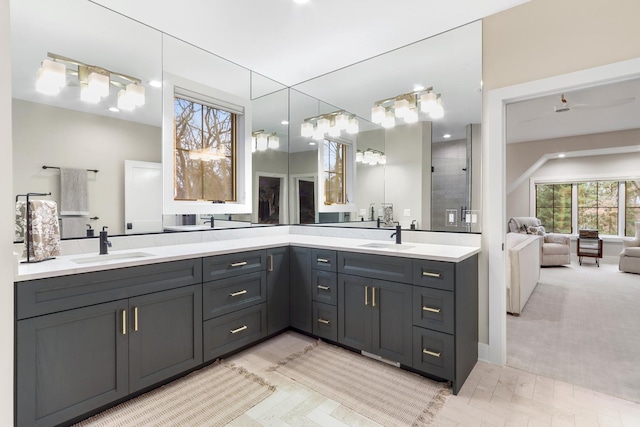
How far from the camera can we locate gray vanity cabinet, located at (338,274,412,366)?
7.44 ft

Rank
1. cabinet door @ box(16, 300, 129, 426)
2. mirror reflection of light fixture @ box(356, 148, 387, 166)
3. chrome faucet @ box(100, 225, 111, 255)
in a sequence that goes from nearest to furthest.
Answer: cabinet door @ box(16, 300, 129, 426)
chrome faucet @ box(100, 225, 111, 255)
mirror reflection of light fixture @ box(356, 148, 387, 166)

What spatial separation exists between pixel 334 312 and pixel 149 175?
6.20 ft

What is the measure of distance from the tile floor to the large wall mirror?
45.3 inches

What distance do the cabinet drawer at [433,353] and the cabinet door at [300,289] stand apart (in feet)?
3.25

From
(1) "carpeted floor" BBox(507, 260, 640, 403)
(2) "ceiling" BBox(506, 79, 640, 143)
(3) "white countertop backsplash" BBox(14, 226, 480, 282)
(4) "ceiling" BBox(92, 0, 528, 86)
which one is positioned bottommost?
(1) "carpeted floor" BBox(507, 260, 640, 403)

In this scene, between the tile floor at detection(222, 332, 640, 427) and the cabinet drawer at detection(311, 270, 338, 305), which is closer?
the tile floor at detection(222, 332, 640, 427)

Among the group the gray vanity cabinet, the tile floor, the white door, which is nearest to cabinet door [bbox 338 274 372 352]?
the gray vanity cabinet

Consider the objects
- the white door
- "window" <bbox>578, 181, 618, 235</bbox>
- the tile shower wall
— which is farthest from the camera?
"window" <bbox>578, 181, 618, 235</bbox>

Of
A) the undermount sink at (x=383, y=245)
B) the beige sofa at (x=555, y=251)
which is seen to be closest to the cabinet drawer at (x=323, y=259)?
the undermount sink at (x=383, y=245)

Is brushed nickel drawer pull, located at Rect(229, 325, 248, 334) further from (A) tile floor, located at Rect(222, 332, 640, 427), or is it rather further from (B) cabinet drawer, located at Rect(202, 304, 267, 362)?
(A) tile floor, located at Rect(222, 332, 640, 427)

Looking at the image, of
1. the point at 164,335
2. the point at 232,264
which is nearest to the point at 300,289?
the point at 232,264

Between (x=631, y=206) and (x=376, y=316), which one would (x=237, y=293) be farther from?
(x=631, y=206)

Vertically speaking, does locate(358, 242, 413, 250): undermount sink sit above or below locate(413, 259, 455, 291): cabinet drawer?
above

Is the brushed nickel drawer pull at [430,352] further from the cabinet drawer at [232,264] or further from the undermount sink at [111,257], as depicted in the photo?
the undermount sink at [111,257]
